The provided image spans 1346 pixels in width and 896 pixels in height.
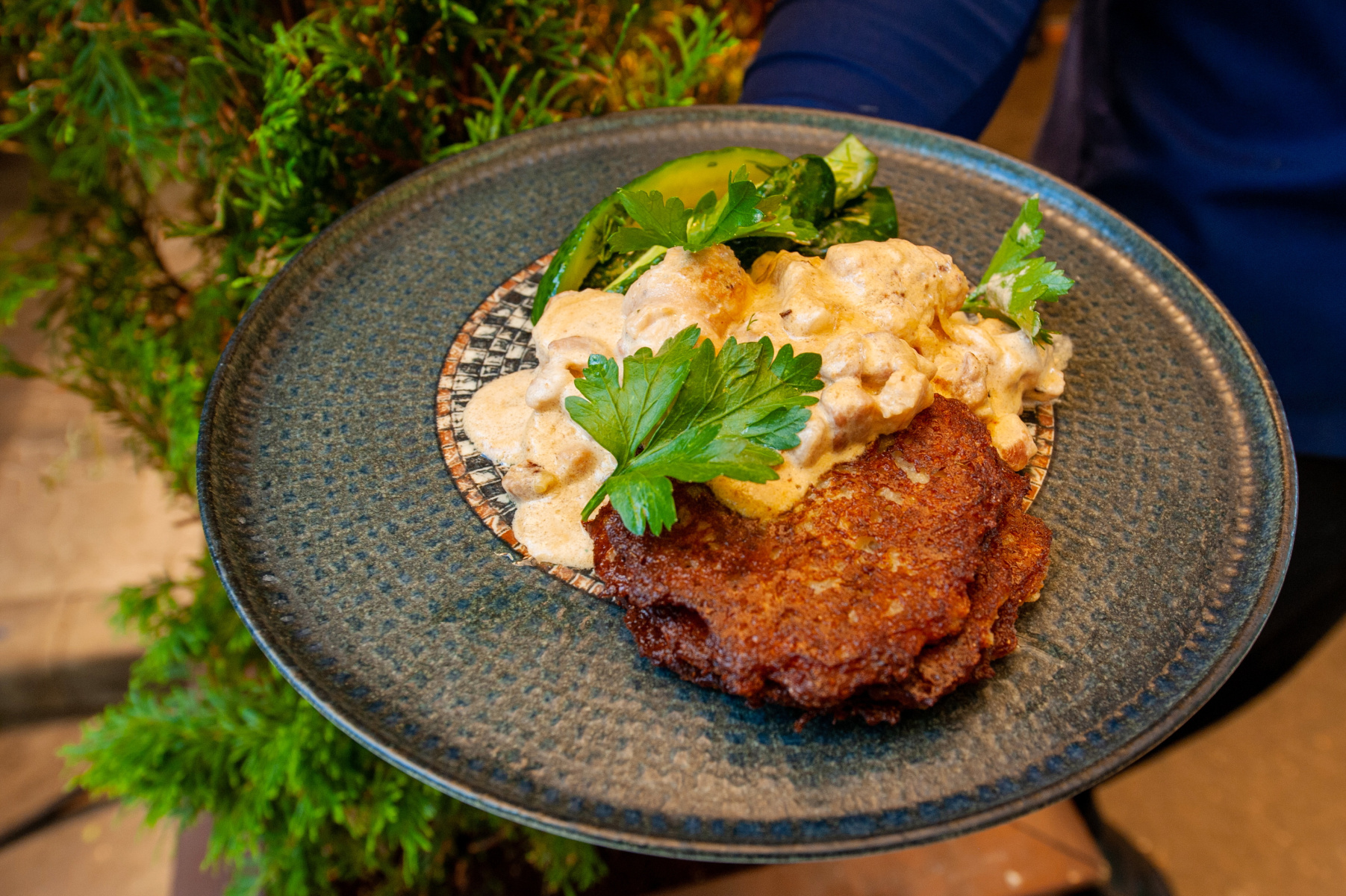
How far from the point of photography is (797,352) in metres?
1.62

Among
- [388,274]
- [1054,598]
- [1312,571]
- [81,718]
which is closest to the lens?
[1054,598]

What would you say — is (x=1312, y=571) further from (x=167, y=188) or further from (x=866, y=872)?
(x=167, y=188)

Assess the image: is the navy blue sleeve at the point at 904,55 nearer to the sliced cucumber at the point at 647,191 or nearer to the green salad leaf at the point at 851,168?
the green salad leaf at the point at 851,168

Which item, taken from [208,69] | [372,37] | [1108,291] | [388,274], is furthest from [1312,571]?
[208,69]

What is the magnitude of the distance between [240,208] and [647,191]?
1109mm

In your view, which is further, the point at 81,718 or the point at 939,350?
the point at 81,718

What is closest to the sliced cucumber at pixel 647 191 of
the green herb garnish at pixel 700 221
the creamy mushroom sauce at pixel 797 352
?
the creamy mushroom sauce at pixel 797 352

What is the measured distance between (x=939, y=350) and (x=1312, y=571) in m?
1.62

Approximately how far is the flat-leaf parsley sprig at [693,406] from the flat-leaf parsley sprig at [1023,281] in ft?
1.74

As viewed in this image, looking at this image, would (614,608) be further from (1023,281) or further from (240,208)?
(240,208)

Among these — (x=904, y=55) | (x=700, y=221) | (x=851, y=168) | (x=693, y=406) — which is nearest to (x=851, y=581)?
(x=693, y=406)

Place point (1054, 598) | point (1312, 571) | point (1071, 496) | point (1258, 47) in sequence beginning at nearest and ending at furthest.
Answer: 1. point (1054, 598)
2. point (1071, 496)
3. point (1258, 47)
4. point (1312, 571)

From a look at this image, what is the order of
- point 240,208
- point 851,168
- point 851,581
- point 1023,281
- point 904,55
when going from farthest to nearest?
point 904,55 < point 240,208 < point 851,168 < point 1023,281 < point 851,581

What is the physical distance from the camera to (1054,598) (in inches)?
58.1
